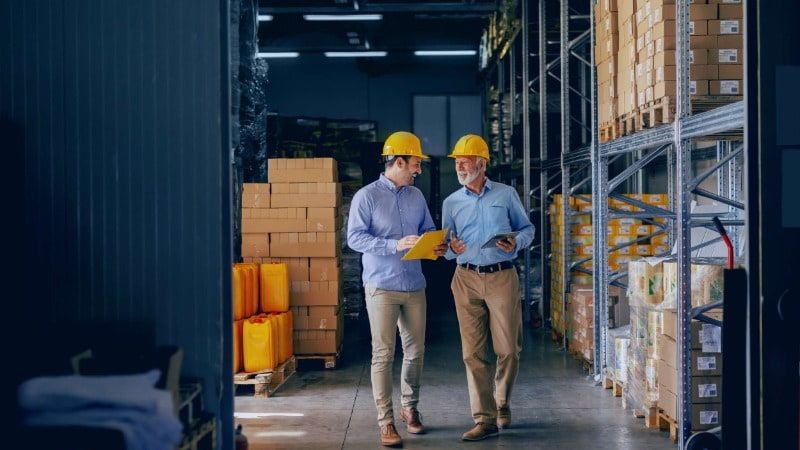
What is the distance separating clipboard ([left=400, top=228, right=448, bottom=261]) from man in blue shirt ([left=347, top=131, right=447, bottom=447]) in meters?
0.12

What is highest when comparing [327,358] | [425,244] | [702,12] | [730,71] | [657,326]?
[702,12]

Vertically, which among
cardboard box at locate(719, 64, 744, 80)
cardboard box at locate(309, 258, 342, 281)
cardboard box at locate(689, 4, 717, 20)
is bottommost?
cardboard box at locate(309, 258, 342, 281)

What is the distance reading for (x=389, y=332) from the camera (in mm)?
6070

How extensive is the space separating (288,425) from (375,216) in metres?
1.91

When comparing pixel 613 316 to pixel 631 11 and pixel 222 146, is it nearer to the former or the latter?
pixel 631 11

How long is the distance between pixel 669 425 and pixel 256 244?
16.0ft

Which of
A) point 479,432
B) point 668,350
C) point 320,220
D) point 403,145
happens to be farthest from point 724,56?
point 320,220

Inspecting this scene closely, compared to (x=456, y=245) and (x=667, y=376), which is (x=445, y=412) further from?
(x=667, y=376)

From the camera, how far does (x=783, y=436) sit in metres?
3.73

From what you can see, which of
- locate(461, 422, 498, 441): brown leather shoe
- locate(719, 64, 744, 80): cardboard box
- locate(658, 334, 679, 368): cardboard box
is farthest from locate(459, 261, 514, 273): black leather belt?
locate(719, 64, 744, 80): cardboard box

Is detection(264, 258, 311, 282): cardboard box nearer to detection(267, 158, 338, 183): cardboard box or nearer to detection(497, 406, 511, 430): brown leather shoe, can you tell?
detection(267, 158, 338, 183): cardboard box

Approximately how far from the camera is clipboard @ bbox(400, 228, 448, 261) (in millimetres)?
5633

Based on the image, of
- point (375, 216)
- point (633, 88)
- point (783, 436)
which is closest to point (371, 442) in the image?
point (375, 216)

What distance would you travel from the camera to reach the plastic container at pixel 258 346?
802 cm
